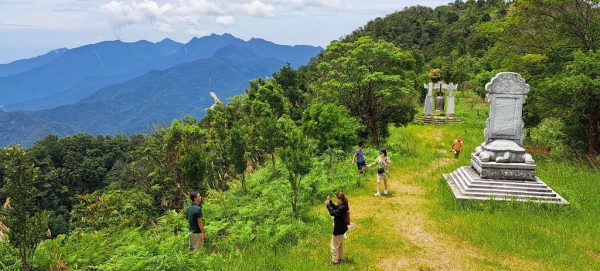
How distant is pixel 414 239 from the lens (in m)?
10.1

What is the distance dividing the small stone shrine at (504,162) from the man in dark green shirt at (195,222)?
7350 millimetres

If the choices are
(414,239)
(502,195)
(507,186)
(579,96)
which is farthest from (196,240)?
(579,96)

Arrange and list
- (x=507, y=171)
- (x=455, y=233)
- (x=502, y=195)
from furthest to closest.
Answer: (x=507, y=171)
(x=502, y=195)
(x=455, y=233)

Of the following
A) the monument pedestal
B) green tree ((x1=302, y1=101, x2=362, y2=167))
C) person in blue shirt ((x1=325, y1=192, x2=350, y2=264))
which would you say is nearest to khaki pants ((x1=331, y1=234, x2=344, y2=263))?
person in blue shirt ((x1=325, y1=192, x2=350, y2=264))

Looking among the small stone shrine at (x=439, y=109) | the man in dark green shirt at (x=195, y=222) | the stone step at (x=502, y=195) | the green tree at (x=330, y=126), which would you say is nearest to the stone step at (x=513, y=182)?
the stone step at (x=502, y=195)

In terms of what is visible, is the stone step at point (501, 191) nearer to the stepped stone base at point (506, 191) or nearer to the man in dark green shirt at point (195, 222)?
the stepped stone base at point (506, 191)

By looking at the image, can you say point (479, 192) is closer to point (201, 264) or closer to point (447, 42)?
point (201, 264)

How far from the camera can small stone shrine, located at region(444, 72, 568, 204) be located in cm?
1206

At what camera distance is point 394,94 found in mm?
21000

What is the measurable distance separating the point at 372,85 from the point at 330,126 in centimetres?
485

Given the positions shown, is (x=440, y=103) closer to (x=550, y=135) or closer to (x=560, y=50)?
(x=550, y=135)

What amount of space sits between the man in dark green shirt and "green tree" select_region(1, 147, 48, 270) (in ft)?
10.9

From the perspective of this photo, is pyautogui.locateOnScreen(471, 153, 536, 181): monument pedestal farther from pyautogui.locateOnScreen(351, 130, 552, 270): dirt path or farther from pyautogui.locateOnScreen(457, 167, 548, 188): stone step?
pyautogui.locateOnScreen(351, 130, 552, 270): dirt path

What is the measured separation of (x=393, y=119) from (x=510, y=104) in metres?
9.06
